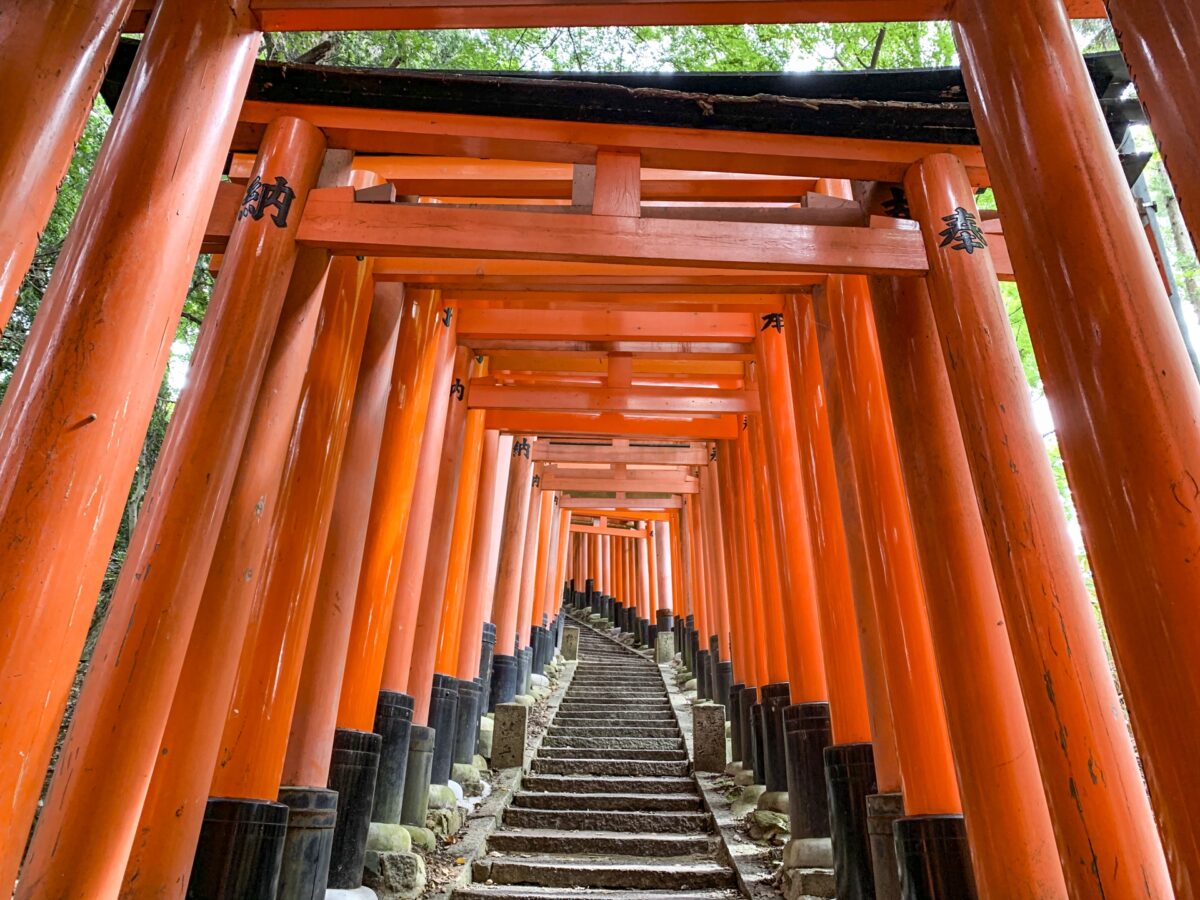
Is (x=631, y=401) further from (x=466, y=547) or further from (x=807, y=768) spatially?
(x=807, y=768)

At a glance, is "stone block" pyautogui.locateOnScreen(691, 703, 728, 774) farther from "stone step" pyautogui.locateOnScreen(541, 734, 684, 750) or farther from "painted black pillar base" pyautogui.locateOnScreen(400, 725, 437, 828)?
"painted black pillar base" pyautogui.locateOnScreen(400, 725, 437, 828)

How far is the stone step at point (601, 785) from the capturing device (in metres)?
7.27

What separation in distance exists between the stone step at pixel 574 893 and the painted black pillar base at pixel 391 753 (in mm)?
676

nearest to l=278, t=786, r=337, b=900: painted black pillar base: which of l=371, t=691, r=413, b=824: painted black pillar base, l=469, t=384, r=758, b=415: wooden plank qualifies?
l=371, t=691, r=413, b=824: painted black pillar base

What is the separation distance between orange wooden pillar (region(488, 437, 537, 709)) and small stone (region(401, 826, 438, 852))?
4.20 metres

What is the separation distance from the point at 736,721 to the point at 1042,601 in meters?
5.95

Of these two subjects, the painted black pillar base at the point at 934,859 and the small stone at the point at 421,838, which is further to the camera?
the small stone at the point at 421,838

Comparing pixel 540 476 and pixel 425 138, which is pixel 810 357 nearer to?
pixel 425 138

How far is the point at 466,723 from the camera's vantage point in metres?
7.26

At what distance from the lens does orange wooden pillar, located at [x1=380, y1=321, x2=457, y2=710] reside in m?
5.30

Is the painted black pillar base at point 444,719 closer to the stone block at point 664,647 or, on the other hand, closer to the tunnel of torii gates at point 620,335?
the tunnel of torii gates at point 620,335

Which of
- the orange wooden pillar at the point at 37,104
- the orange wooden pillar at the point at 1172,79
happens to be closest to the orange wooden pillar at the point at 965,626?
the orange wooden pillar at the point at 1172,79

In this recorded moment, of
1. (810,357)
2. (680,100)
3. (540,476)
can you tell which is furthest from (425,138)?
(540,476)

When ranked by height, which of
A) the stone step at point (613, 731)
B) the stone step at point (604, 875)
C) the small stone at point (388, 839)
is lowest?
the stone step at point (604, 875)
